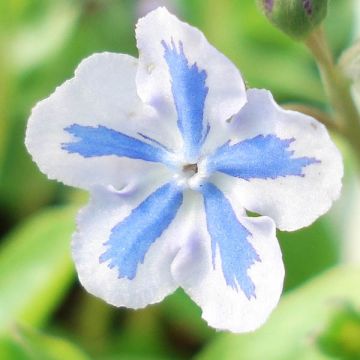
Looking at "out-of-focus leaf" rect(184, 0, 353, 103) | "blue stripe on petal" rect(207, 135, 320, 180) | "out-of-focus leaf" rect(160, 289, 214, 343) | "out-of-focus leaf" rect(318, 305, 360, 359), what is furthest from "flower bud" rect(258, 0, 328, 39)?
"out-of-focus leaf" rect(184, 0, 353, 103)

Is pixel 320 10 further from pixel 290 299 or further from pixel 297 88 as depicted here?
pixel 297 88

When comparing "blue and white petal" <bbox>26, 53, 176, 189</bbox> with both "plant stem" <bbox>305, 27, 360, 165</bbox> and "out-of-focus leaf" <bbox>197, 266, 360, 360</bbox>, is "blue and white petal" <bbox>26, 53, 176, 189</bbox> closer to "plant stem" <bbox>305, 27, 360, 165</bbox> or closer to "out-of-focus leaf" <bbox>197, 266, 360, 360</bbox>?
"plant stem" <bbox>305, 27, 360, 165</bbox>

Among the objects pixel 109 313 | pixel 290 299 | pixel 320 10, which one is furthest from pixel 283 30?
pixel 109 313

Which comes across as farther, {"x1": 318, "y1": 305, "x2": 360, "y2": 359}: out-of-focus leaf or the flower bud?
{"x1": 318, "y1": 305, "x2": 360, "y2": 359}: out-of-focus leaf

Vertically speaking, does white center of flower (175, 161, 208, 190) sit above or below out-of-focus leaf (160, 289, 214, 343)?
above

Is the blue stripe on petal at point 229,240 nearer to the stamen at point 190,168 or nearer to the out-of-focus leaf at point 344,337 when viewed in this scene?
the stamen at point 190,168

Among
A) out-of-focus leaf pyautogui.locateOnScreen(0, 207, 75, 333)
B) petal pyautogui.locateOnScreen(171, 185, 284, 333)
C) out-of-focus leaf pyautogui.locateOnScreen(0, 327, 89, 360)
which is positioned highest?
petal pyautogui.locateOnScreen(171, 185, 284, 333)
